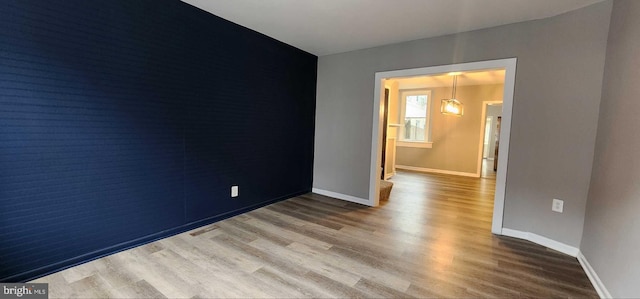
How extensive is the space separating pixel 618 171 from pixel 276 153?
11.3 feet

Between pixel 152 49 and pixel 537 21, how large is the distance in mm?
3774

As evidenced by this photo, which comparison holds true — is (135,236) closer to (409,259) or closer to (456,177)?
(409,259)

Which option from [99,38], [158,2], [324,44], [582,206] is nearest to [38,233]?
[99,38]

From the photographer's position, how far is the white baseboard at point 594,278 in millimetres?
1811

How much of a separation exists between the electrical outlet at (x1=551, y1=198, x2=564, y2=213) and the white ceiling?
182 centimetres

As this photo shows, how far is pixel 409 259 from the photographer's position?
230 centimetres

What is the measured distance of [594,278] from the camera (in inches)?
78.4

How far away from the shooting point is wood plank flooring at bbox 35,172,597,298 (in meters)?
1.83

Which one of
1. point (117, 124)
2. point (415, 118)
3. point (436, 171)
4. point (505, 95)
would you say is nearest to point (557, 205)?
point (505, 95)

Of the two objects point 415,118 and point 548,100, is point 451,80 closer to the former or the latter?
point 415,118

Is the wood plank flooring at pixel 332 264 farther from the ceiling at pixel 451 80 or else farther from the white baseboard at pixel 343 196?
the ceiling at pixel 451 80

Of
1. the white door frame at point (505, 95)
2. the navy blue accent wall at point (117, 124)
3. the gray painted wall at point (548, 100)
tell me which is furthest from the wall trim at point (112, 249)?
the gray painted wall at point (548, 100)

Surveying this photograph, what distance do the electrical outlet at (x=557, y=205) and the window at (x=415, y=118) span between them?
15.6ft

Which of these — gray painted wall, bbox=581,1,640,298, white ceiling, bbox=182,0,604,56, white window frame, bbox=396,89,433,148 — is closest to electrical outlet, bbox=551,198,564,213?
gray painted wall, bbox=581,1,640,298
